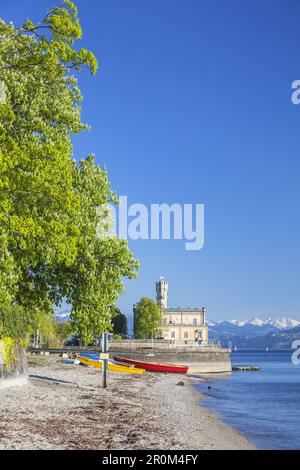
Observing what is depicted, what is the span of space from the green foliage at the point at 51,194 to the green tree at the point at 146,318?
391 ft

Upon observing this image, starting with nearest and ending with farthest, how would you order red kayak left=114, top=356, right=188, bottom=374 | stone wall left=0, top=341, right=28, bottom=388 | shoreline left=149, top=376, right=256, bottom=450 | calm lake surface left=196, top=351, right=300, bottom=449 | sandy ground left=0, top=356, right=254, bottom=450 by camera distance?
sandy ground left=0, top=356, right=254, bottom=450
shoreline left=149, top=376, right=256, bottom=450
calm lake surface left=196, top=351, right=300, bottom=449
stone wall left=0, top=341, right=28, bottom=388
red kayak left=114, top=356, right=188, bottom=374

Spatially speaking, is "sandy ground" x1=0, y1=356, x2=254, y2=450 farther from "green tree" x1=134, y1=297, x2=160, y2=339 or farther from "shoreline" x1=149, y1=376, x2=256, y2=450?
"green tree" x1=134, y1=297, x2=160, y2=339

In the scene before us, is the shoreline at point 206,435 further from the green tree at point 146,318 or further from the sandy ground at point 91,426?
the green tree at point 146,318

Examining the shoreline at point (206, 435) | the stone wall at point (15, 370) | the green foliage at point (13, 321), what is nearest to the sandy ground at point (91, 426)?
the shoreline at point (206, 435)

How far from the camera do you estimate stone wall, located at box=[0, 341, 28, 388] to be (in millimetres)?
30414

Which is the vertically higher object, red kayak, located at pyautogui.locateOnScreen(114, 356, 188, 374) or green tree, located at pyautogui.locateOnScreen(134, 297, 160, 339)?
green tree, located at pyautogui.locateOnScreen(134, 297, 160, 339)

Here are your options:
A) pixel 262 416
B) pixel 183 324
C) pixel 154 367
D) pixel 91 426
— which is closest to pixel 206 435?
pixel 91 426

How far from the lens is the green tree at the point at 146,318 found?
490 ft

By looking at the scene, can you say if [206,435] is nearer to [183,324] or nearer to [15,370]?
[15,370]

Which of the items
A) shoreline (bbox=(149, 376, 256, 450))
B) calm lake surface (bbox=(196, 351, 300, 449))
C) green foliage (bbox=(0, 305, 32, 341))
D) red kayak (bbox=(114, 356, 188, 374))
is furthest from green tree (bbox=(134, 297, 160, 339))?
shoreline (bbox=(149, 376, 256, 450))

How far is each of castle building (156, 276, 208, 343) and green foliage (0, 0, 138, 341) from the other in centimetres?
14395

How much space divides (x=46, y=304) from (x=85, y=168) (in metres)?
7.19
